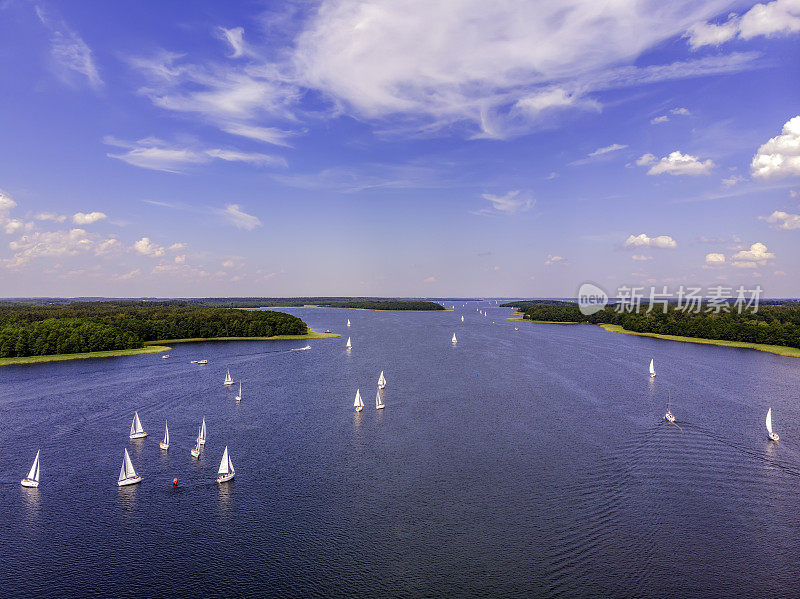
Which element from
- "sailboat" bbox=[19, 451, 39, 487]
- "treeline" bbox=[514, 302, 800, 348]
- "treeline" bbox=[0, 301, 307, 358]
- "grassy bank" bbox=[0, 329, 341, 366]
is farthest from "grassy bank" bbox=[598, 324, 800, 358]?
"sailboat" bbox=[19, 451, 39, 487]

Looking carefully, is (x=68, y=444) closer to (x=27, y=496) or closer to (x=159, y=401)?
(x=27, y=496)

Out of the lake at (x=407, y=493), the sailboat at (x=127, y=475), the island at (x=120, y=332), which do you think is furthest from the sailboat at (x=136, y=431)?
the island at (x=120, y=332)

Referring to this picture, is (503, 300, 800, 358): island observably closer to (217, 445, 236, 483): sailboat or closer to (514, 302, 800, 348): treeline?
(514, 302, 800, 348): treeline

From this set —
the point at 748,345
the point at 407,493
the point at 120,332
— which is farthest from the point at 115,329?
the point at 748,345

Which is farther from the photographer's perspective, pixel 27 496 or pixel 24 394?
pixel 24 394

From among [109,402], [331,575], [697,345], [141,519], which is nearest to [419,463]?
[331,575]

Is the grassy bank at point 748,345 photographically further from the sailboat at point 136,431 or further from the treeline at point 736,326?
the sailboat at point 136,431
